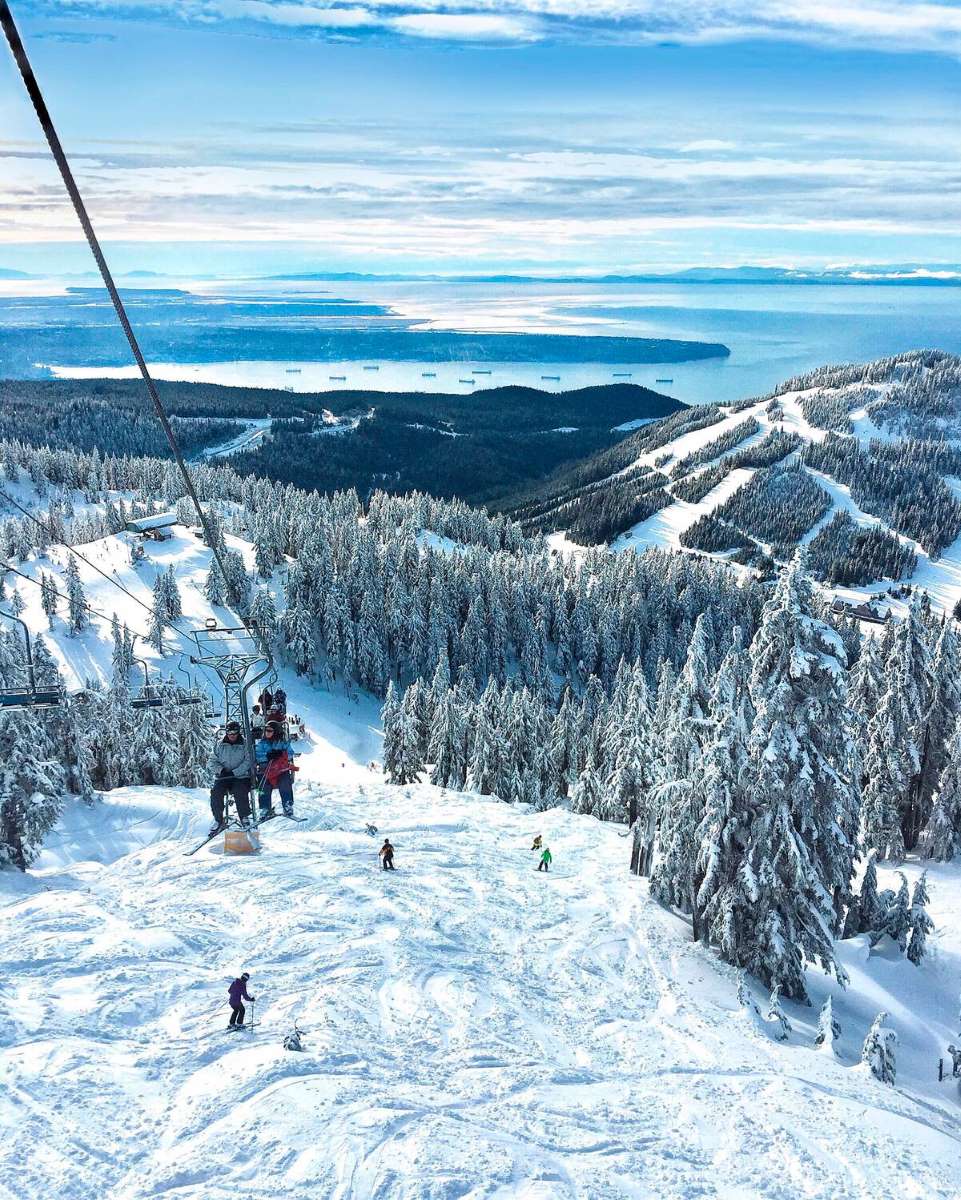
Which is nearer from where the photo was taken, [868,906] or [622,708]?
[868,906]

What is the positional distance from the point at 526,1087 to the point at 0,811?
21455 millimetres

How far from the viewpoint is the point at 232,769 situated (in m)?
19.8

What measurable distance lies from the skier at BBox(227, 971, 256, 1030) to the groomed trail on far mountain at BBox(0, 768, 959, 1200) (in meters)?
0.26

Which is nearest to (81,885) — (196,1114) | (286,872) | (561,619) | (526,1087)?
(286,872)

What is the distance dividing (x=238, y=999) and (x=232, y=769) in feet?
21.2

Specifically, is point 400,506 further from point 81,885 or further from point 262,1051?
point 262,1051

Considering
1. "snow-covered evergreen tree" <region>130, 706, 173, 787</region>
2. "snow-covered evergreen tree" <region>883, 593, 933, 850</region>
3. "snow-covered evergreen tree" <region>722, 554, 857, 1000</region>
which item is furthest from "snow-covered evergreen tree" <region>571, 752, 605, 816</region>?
"snow-covered evergreen tree" <region>130, 706, 173, 787</region>

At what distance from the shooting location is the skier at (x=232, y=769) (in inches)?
768

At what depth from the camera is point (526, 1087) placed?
14.4 m

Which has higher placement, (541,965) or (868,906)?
(541,965)

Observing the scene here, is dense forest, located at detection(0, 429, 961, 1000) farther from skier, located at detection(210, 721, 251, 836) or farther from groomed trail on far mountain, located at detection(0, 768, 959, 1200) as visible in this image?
skier, located at detection(210, 721, 251, 836)

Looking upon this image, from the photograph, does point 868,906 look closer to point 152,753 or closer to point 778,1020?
point 778,1020

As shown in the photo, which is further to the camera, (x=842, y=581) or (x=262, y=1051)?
(x=842, y=581)

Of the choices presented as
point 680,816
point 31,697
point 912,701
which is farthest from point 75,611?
point 912,701
